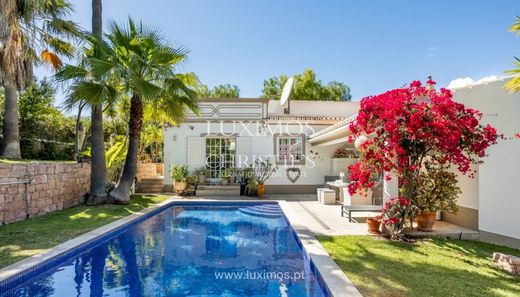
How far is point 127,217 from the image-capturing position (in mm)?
9961

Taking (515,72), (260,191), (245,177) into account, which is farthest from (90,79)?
(515,72)

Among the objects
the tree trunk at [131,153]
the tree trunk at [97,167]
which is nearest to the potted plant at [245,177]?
the tree trunk at [131,153]

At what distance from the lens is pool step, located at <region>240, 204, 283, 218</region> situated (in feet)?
38.9

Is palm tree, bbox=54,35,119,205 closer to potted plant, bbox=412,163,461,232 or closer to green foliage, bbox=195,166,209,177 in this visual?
green foliage, bbox=195,166,209,177

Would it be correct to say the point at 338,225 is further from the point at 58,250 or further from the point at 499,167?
the point at 58,250

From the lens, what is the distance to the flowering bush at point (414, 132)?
252 inches

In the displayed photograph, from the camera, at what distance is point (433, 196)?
785cm

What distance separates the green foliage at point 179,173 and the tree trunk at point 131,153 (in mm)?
3532

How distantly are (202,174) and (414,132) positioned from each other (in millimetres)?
12472

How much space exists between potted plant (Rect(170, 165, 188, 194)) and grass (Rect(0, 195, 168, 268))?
352cm

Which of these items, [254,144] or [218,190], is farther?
[254,144]

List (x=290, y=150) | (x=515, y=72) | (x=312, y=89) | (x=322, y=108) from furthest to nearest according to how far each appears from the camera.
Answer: (x=312, y=89)
(x=322, y=108)
(x=290, y=150)
(x=515, y=72)

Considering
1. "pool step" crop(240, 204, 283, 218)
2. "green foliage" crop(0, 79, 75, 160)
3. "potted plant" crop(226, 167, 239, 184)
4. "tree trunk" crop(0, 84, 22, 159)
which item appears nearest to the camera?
"pool step" crop(240, 204, 283, 218)

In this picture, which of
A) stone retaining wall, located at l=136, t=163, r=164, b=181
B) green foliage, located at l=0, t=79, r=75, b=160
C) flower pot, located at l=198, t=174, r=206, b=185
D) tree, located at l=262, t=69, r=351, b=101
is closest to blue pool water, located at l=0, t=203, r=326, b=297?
flower pot, located at l=198, t=174, r=206, b=185
